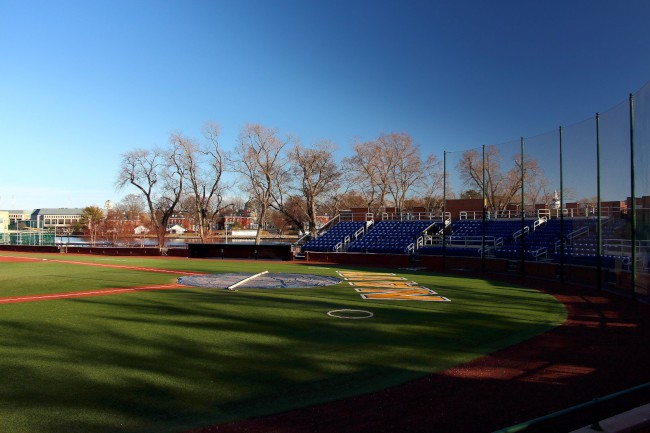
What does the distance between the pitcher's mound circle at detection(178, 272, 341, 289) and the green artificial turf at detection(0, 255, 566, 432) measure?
96.2 inches

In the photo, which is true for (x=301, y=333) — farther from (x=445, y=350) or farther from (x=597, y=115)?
(x=597, y=115)

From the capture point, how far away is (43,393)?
618 cm

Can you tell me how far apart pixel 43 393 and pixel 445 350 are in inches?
265

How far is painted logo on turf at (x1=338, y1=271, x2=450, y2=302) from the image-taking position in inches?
649

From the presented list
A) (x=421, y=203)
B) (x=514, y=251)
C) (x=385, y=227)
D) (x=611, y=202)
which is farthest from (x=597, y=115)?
(x=421, y=203)

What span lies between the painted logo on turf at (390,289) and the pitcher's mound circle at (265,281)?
4.53 feet

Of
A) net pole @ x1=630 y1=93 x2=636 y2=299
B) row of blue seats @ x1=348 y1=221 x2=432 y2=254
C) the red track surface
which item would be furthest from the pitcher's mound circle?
row of blue seats @ x1=348 y1=221 x2=432 y2=254

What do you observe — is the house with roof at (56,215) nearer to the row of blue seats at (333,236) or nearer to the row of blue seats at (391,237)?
the row of blue seats at (333,236)

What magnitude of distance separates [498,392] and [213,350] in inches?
195

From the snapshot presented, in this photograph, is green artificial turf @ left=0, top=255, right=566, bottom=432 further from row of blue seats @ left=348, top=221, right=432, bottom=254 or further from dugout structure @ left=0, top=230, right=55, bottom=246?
dugout structure @ left=0, top=230, right=55, bottom=246

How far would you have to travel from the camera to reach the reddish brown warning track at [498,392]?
549cm

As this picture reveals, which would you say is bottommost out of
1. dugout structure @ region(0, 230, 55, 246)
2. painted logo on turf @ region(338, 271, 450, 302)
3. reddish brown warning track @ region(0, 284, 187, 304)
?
painted logo on turf @ region(338, 271, 450, 302)

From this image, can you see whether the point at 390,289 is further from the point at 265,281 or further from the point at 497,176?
the point at 497,176

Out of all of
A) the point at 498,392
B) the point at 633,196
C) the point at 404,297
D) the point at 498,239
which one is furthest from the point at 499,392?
the point at 498,239
